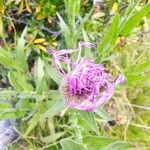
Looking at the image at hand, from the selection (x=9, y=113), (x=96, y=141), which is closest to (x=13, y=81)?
(x=9, y=113)

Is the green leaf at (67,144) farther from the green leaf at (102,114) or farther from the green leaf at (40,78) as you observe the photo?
the green leaf at (40,78)

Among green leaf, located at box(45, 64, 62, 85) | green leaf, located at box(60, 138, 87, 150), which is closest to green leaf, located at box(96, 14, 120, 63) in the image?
green leaf, located at box(45, 64, 62, 85)

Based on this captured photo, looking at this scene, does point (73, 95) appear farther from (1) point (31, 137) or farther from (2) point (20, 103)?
(1) point (31, 137)

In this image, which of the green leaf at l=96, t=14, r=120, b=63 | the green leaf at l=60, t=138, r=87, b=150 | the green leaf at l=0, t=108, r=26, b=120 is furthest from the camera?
the green leaf at l=0, t=108, r=26, b=120

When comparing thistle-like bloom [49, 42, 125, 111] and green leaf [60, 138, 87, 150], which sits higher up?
thistle-like bloom [49, 42, 125, 111]

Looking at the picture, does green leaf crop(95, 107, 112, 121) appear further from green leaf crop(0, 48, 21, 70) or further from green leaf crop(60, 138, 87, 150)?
green leaf crop(0, 48, 21, 70)

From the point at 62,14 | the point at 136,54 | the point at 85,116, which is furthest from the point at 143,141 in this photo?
the point at 85,116

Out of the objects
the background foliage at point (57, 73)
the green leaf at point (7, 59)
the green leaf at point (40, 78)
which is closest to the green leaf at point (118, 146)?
the background foliage at point (57, 73)

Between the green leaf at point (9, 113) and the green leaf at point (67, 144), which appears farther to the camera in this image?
the green leaf at point (9, 113)
